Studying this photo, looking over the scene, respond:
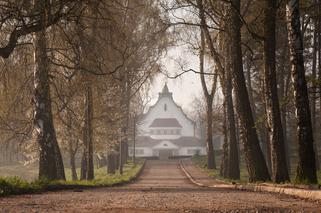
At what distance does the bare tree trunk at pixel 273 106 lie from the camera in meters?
15.2

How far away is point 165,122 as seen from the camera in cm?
9769

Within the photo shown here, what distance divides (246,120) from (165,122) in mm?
81004

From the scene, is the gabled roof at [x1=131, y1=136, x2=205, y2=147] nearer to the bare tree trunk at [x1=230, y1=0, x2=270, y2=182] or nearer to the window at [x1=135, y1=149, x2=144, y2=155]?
the window at [x1=135, y1=149, x2=144, y2=155]

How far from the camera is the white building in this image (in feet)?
314

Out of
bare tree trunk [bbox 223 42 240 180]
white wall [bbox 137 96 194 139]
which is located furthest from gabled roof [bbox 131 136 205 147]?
bare tree trunk [bbox 223 42 240 180]

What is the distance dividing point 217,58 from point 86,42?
12.7 metres

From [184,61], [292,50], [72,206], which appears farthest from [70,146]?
[72,206]

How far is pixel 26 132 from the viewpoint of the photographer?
20875 millimetres

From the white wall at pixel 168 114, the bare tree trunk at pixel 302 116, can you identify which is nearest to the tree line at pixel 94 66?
the bare tree trunk at pixel 302 116

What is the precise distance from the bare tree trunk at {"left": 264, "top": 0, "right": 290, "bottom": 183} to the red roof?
8163 centimetres

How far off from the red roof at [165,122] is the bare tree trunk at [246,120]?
80.0 meters

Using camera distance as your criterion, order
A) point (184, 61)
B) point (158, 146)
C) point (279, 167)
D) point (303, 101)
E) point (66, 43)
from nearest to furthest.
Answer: point (303, 101), point (279, 167), point (66, 43), point (184, 61), point (158, 146)

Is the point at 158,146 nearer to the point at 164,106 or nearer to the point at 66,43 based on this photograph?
the point at 164,106

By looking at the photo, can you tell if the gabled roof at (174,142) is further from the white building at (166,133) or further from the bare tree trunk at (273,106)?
the bare tree trunk at (273,106)
